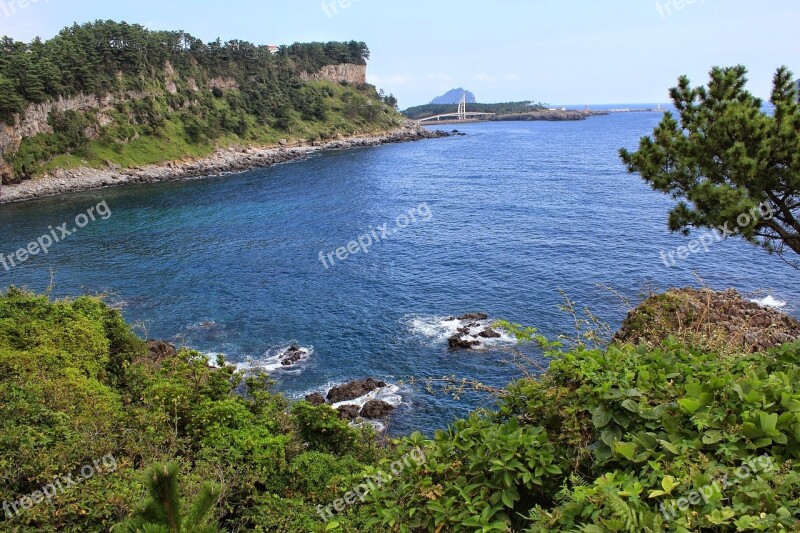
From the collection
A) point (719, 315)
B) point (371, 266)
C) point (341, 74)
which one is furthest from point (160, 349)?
point (341, 74)

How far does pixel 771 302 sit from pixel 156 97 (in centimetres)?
11318

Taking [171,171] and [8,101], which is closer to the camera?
[8,101]

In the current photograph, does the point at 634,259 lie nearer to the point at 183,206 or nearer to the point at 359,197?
the point at 359,197

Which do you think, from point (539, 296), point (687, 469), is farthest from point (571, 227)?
point (687, 469)

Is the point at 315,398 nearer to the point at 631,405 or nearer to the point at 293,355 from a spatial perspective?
the point at 293,355

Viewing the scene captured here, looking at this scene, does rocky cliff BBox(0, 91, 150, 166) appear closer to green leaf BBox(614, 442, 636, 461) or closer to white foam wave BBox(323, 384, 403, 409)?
white foam wave BBox(323, 384, 403, 409)

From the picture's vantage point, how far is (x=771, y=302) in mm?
36688

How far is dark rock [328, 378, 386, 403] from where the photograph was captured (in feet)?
94.2

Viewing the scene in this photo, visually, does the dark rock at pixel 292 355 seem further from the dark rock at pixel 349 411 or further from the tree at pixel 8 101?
the tree at pixel 8 101

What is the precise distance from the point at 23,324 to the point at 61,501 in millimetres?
12715

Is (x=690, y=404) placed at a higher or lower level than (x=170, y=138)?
lower

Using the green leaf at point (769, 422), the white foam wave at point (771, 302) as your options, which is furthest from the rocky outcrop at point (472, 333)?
the green leaf at point (769, 422)

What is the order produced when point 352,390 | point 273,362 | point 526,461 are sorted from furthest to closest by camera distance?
1. point 273,362
2. point 352,390
3. point 526,461

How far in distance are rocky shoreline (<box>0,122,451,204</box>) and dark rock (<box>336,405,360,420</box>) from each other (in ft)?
232
